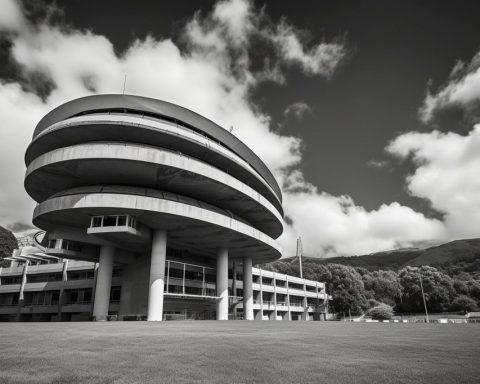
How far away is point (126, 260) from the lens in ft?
140

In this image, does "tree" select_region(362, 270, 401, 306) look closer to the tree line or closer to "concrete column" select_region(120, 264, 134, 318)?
the tree line

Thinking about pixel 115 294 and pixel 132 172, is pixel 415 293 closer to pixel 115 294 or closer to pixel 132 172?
pixel 115 294

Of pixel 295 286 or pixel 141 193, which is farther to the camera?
pixel 295 286

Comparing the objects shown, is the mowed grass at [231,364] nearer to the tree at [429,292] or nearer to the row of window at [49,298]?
the row of window at [49,298]

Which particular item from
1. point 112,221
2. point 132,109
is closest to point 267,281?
point 112,221

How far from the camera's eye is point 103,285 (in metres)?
36.5

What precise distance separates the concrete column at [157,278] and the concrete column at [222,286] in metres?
9.76

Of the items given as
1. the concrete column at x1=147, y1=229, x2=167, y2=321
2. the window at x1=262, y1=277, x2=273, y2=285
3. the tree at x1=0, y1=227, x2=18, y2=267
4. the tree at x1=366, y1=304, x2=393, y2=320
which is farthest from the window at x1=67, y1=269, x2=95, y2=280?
the tree at x1=366, y1=304, x2=393, y2=320

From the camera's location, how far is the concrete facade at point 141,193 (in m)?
30.6

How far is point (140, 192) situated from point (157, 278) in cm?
899

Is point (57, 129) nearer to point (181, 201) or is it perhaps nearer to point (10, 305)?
point (181, 201)

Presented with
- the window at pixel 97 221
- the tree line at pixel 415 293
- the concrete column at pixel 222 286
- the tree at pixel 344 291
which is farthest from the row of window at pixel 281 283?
the window at pixel 97 221

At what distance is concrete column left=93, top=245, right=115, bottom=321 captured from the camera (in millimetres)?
35438

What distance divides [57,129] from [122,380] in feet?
107
